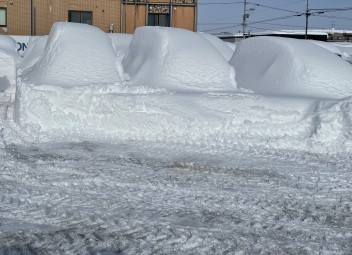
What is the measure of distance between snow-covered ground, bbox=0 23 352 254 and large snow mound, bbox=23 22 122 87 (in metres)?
0.02

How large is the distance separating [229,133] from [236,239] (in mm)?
3934

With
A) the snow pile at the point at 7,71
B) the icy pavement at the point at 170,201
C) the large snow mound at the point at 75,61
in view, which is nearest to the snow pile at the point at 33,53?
the snow pile at the point at 7,71

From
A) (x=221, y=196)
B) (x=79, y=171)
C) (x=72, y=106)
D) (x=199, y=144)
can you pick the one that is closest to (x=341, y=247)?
(x=221, y=196)

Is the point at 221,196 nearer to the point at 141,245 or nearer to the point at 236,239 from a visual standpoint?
the point at 236,239

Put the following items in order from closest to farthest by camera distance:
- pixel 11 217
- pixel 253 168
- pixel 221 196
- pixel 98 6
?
pixel 11 217 → pixel 221 196 → pixel 253 168 → pixel 98 6

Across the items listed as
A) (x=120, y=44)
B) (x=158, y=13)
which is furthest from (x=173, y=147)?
(x=158, y=13)

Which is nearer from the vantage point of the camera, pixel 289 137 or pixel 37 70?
pixel 289 137

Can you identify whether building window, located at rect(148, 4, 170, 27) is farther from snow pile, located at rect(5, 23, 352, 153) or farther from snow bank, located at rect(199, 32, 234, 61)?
snow pile, located at rect(5, 23, 352, 153)

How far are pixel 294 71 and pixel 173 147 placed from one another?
2.59 metres

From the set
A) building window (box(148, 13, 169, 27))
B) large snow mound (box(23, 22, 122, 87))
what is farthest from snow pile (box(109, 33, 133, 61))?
building window (box(148, 13, 169, 27))

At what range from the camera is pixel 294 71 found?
28.7 feet

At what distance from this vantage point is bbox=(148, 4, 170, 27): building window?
30.0 meters

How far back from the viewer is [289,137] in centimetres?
780

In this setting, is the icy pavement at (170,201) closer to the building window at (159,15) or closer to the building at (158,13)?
the building at (158,13)
